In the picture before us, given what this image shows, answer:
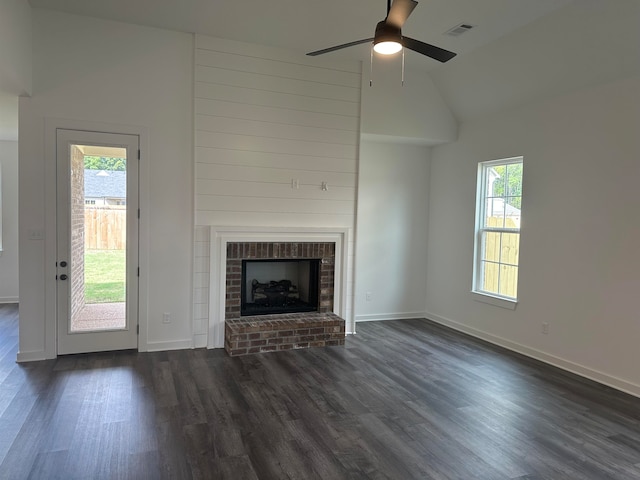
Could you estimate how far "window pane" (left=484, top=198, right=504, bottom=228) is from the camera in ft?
18.1

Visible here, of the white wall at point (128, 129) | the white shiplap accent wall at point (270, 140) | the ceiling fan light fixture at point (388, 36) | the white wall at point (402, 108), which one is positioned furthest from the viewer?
the white wall at point (402, 108)

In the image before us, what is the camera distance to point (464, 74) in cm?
540

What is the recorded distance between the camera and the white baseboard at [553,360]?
3.99 metres

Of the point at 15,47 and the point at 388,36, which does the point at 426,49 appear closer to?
the point at 388,36

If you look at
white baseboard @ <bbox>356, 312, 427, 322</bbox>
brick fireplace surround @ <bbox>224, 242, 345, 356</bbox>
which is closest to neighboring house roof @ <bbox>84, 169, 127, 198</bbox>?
brick fireplace surround @ <bbox>224, 242, 345, 356</bbox>

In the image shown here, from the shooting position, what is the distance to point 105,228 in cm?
457

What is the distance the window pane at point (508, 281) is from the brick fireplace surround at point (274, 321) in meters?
2.07

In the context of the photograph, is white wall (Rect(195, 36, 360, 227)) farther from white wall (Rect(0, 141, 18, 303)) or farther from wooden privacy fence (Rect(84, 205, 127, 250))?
white wall (Rect(0, 141, 18, 303))

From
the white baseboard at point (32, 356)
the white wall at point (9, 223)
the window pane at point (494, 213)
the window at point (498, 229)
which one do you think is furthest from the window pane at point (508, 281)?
the white wall at point (9, 223)

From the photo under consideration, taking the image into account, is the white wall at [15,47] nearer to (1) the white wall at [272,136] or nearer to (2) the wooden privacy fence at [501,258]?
(1) the white wall at [272,136]

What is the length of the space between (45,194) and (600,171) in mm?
5452

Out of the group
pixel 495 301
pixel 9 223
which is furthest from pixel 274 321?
pixel 9 223

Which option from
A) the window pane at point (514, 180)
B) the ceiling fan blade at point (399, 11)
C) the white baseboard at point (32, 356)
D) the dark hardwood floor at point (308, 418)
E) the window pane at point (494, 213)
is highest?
the ceiling fan blade at point (399, 11)

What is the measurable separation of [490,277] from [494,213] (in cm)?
83
